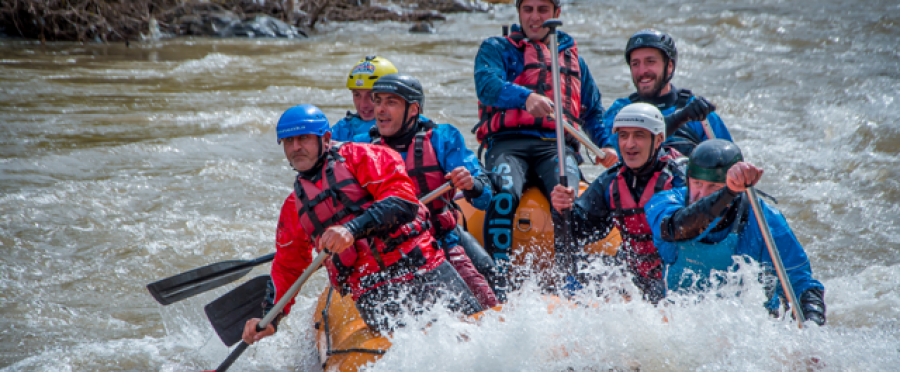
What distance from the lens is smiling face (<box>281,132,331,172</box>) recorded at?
356cm

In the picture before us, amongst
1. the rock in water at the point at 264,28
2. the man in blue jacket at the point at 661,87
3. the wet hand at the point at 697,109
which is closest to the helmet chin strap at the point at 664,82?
the man in blue jacket at the point at 661,87

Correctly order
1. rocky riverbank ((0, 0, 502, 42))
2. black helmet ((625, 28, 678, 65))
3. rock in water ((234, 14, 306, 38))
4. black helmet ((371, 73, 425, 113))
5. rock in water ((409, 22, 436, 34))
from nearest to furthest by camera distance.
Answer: black helmet ((371, 73, 425, 113))
black helmet ((625, 28, 678, 65))
rocky riverbank ((0, 0, 502, 42))
rock in water ((234, 14, 306, 38))
rock in water ((409, 22, 436, 34))

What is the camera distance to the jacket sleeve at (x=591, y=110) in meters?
5.07

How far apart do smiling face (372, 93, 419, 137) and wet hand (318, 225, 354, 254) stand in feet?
3.27

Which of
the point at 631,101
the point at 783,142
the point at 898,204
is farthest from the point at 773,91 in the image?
the point at 631,101

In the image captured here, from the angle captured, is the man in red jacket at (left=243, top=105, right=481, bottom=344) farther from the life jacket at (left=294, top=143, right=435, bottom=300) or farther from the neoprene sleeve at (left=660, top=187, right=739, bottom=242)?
the neoprene sleeve at (left=660, top=187, right=739, bottom=242)

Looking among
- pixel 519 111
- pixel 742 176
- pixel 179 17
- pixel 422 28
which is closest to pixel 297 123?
pixel 519 111

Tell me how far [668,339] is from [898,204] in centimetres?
554

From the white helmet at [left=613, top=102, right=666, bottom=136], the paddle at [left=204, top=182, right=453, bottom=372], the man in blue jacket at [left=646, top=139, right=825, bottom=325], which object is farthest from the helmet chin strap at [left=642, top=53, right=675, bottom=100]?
the paddle at [left=204, top=182, right=453, bottom=372]

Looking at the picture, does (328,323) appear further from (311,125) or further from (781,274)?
(781,274)

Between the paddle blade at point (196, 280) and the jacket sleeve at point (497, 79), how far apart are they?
1778 millimetres

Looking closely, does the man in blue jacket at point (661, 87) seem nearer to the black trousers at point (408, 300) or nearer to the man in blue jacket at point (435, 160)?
the man in blue jacket at point (435, 160)

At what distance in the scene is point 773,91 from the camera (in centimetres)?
1295

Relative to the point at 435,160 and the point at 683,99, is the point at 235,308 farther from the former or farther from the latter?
the point at 683,99
